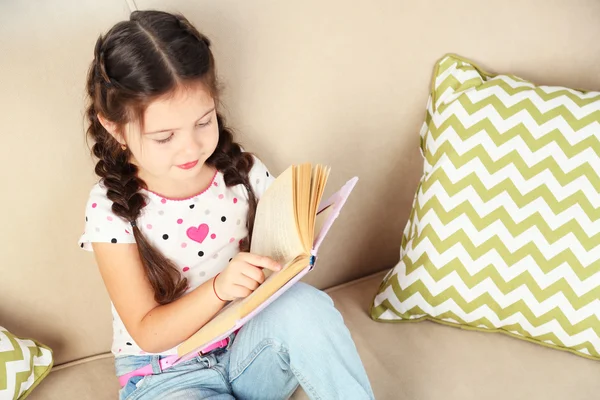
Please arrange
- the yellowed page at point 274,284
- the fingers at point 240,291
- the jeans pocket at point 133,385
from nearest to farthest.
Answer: the yellowed page at point 274,284 < the fingers at point 240,291 < the jeans pocket at point 133,385

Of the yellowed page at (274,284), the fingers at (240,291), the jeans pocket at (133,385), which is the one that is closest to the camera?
the yellowed page at (274,284)

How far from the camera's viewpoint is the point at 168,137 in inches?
30.6

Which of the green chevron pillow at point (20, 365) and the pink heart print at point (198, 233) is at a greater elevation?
the pink heart print at point (198, 233)

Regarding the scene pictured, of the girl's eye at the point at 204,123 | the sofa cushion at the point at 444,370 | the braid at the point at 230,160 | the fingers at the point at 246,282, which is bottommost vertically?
the sofa cushion at the point at 444,370

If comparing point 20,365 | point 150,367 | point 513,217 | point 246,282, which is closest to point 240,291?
point 246,282

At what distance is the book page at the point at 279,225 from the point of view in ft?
2.28

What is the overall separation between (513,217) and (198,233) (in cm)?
56

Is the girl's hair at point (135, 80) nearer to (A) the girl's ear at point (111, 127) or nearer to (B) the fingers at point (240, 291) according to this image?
(A) the girl's ear at point (111, 127)

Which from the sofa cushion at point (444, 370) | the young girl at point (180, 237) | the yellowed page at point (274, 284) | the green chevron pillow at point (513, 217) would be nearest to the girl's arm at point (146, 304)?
the young girl at point (180, 237)

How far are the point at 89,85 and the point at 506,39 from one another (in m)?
0.81

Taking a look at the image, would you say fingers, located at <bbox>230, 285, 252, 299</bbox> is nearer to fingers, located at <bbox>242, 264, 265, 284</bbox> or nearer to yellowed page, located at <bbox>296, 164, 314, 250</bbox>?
fingers, located at <bbox>242, 264, 265, 284</bbox>

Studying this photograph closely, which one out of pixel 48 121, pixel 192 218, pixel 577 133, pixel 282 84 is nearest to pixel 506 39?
pixel 577 133

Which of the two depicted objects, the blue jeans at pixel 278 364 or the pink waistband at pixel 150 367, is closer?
the blue jeans at pixel 278 364

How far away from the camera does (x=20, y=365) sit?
34.6 inches
